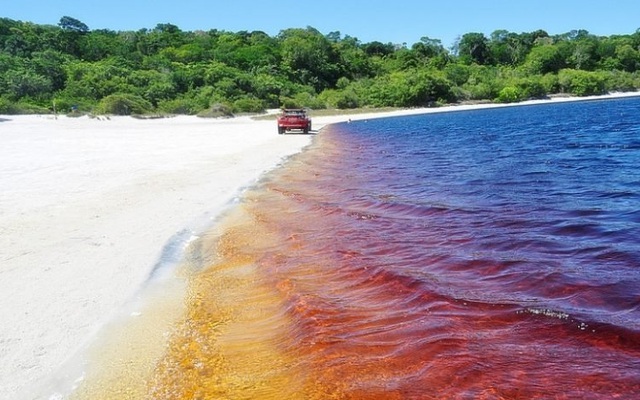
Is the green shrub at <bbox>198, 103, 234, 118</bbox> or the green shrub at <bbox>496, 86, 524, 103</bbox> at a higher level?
the green shrub at <bbox>496, 86, 524, 103</bbox>

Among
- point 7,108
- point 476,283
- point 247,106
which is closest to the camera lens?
point 476,283

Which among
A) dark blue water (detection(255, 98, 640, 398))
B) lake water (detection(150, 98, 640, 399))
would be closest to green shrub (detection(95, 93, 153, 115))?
dark blue water (detection(255, 98, 640, 398))

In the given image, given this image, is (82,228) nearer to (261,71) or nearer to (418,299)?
(418,299)

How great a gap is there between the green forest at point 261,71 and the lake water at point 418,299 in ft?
147

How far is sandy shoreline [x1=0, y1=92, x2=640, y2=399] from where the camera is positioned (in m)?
5.34

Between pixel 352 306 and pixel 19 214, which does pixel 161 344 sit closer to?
pixel 352 306

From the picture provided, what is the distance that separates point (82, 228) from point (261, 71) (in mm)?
90362

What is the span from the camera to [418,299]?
6336 mm

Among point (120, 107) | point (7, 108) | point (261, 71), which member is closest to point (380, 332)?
point (7, 108)

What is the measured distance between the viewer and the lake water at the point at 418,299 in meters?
4.52

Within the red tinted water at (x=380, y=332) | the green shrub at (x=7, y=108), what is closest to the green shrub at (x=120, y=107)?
the green shrub at (x=7, y=108)

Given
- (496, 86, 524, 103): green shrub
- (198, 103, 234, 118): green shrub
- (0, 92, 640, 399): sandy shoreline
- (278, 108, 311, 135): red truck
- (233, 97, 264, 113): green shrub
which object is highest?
(496, 86, 524, 103): green shrub

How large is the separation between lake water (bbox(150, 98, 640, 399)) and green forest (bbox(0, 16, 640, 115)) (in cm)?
4486

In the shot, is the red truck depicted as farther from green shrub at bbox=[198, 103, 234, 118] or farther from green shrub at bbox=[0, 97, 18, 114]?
green shrub at bbox=[0, 97, 18, 114]
